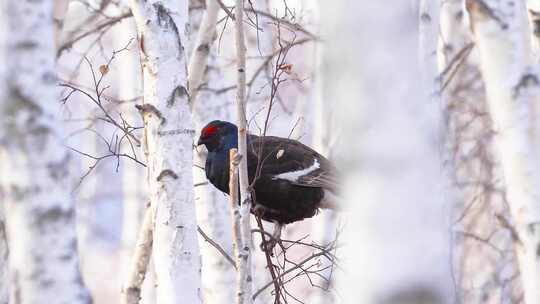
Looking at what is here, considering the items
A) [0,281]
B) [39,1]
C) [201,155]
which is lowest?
[0,281]

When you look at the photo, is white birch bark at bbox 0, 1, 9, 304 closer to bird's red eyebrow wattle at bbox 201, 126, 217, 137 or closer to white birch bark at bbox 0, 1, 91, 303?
white birch bark at bbox 0, 1, 91, 303

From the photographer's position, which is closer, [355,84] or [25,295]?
[355,84]

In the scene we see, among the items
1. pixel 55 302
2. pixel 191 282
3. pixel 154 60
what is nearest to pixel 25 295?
pixel 55 302

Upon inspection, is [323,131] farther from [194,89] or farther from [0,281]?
[0,281]

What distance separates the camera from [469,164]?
1255cm

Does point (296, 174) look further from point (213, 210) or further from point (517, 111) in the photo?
point (517, 111)

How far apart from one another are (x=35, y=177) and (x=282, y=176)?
3.24 meters

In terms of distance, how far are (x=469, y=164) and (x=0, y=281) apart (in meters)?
8.62

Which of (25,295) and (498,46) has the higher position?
(498,46)

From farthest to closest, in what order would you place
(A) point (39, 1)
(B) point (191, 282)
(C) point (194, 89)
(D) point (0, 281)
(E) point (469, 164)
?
(E) point (469, 164) → (C) point (194, 89) → (D) point (0, 281) → (B) point (191, 282) → (A) point (39, 1)

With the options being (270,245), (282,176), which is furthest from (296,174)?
(270,245)

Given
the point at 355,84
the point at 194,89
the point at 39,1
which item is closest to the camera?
Result: the point at 355,84

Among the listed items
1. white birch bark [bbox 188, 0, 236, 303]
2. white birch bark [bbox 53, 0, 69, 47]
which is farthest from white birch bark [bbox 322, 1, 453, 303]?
white birch bark [bbox 53, 0, 69, 47]

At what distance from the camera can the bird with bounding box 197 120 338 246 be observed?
6.52 meters
